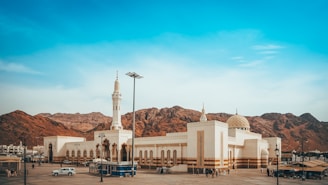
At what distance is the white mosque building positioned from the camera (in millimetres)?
58469

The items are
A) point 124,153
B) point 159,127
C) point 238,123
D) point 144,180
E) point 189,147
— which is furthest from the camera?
point 159,127

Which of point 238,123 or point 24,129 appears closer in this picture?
point 238,123

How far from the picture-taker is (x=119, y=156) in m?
73.2

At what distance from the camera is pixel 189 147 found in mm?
60812

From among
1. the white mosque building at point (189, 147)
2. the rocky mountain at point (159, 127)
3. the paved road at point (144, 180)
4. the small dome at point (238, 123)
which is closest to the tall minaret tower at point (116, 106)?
the white mosque building at point (189, 147)

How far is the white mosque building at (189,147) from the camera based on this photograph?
58.5 m

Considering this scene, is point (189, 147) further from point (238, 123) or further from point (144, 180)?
point (238, 123)

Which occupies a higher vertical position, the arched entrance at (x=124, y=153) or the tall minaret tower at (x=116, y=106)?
the tall minaret tower at (x=116, y=106)

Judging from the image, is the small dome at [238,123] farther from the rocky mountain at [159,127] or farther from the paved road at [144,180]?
the rocky mountain at [159,127]

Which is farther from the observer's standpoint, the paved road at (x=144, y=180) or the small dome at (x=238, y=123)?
the small dome at (x=238, y=123)

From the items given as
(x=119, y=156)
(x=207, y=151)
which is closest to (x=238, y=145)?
(x=207, y=151)

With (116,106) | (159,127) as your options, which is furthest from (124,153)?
(159,127)

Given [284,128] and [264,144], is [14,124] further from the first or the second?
[284,128]

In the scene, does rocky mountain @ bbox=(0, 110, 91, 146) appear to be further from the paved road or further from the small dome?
the paved road
